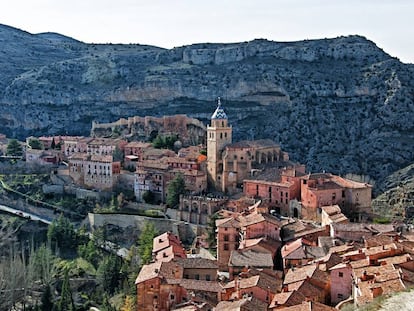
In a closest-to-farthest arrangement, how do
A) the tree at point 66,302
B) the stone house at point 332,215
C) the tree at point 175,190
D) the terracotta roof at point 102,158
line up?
the stone house at point 332,215, the tree at point 66,302, the tree at point 175,190, the terracotta roof at point 102,158

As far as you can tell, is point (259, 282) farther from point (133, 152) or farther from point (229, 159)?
point (133, 152)

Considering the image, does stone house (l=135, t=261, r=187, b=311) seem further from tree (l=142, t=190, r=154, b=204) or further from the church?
tree (l=142, t=190, r=154, b=204)

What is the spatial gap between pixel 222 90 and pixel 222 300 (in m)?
64.3

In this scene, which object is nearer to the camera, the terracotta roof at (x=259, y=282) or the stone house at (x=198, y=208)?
A: the terracotta roof at (x=259, y=282)

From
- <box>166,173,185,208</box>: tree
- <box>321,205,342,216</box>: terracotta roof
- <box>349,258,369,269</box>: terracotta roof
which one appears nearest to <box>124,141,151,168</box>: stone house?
<box>166,173,185,208</box>: tree

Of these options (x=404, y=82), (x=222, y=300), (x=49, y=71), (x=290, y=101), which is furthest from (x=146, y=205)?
(x=49, y=71)

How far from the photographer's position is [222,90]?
93.8 meters

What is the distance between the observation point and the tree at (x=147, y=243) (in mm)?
42375

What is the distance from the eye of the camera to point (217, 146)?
53.4 m

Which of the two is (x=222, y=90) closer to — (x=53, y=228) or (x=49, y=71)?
(x=49, y=71)

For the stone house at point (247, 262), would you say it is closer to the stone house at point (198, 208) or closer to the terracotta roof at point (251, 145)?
the stone house at point (198, 208)

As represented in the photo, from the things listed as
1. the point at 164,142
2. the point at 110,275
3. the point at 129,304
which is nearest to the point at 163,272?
the point at 129,304

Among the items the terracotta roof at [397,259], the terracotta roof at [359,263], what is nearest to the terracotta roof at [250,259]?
the terracotta roof at [359,263]

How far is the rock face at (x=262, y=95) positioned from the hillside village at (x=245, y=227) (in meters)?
23.4
